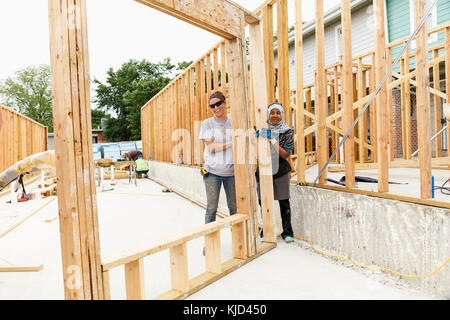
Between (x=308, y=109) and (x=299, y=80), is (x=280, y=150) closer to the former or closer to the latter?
(x=299, y=80)

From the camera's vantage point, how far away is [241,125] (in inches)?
132

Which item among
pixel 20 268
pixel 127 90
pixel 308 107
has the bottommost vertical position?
pixel 20 268

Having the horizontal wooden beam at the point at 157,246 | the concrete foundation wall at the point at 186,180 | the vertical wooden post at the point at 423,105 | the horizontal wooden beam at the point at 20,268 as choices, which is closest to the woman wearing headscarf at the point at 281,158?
the horizontal wooden beam at the point at 157,246

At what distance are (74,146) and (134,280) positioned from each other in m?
1.06

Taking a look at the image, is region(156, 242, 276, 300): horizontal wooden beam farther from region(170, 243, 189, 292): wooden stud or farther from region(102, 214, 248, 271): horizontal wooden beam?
region(102, 214, 248, 271): horizontal wooden beam

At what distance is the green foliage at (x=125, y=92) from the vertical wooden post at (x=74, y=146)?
27.8m

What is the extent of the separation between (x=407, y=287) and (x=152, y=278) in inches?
87.7

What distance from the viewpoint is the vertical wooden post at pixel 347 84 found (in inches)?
119

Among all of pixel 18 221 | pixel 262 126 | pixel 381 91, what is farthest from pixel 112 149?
pixel 381 91

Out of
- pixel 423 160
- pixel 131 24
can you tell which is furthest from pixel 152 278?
pixel 131 24

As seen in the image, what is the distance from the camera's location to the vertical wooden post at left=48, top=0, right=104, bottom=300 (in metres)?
1.79

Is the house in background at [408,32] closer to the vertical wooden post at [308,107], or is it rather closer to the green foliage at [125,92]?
the vertical wooden post at [308,107]

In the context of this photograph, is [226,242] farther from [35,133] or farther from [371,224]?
[35,133]

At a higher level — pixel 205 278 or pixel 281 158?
pixel 281 158
